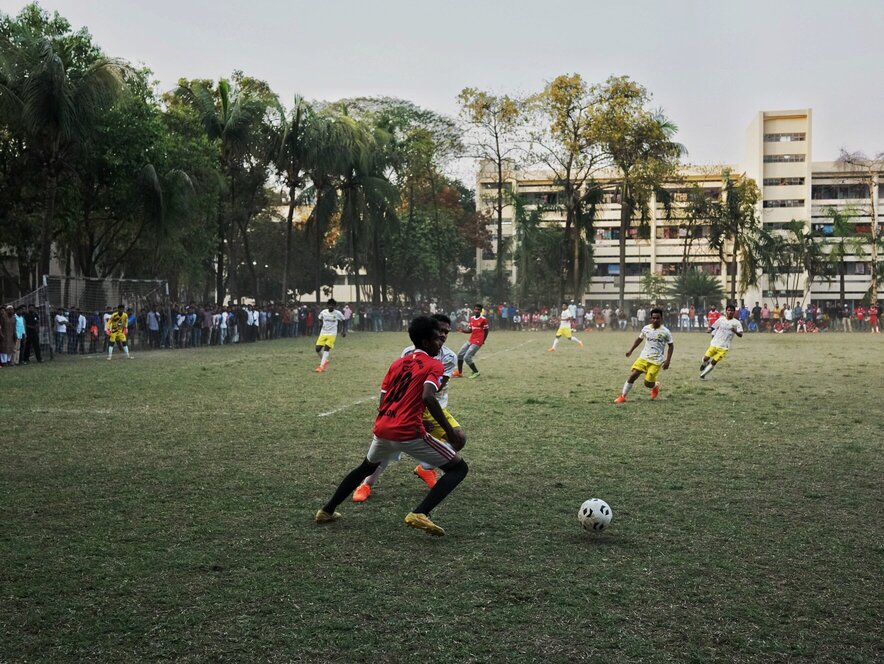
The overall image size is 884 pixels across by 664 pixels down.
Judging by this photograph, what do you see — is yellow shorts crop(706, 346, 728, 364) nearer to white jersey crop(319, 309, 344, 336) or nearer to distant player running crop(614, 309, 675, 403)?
distant player running crop(614, 309, 675, 403)

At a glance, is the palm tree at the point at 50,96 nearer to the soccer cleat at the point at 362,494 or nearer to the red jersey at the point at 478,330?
the red jersey at the point at 478,330

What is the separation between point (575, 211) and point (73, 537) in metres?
46.8

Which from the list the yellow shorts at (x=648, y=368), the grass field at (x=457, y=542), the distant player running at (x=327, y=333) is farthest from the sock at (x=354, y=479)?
the distant player running at (x=327, y=333)

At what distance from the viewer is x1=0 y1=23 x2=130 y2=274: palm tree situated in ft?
83.6

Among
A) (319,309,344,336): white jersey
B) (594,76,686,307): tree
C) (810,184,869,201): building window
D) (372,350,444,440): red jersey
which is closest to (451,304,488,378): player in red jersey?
(319,309,344,336): white jersey

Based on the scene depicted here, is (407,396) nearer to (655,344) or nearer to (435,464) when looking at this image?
(435,464)

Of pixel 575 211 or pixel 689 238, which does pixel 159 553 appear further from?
pixel 689 238

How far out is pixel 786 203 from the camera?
77.9m

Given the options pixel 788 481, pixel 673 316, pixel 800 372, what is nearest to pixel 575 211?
pixel 673 316

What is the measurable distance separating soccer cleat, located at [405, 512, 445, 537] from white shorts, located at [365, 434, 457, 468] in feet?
1.19

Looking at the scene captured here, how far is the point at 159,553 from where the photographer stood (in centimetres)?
576

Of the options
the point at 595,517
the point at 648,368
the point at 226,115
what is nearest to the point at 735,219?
the point at 226,115

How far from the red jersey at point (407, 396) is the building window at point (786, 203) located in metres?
77.2

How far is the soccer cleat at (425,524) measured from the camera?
6.14 m
